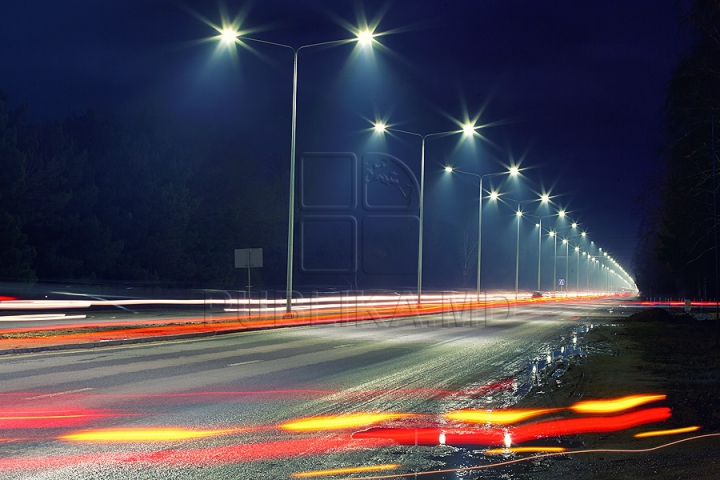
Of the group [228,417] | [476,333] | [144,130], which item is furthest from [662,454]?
[144,130]

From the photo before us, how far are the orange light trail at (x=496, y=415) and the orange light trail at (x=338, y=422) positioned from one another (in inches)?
26.4

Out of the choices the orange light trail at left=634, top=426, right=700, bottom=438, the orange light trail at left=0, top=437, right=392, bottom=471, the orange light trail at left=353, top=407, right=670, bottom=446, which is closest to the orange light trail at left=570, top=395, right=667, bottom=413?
the orange light trail at left=353, top=407, right=670, bottom=446

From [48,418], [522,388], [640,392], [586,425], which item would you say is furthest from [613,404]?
[48,418]

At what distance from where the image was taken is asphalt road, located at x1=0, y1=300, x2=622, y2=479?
23.2 feet

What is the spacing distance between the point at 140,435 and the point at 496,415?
441 cm

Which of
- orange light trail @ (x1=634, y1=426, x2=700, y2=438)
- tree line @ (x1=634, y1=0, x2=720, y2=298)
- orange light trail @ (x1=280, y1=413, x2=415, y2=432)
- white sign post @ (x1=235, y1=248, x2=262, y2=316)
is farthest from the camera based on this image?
white sign post @ (x1=235, y1=248, x2=262, y2=316)

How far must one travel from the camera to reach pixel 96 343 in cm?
1805

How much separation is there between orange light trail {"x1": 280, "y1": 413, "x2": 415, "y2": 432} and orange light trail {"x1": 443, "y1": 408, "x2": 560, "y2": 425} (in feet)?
2.20

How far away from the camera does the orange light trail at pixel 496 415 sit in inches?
373

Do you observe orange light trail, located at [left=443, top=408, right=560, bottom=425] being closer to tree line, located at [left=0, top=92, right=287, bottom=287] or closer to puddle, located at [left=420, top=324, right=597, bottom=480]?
puddle, located at [left=420, top=324, right=597, bottom=480]

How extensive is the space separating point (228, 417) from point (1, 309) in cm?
2619

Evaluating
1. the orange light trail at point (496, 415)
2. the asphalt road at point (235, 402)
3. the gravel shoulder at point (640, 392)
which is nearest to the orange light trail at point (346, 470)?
the asphalt road at point (235, 402)

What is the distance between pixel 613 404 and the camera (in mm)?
10625

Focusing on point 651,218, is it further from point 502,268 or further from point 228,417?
point 502,268
